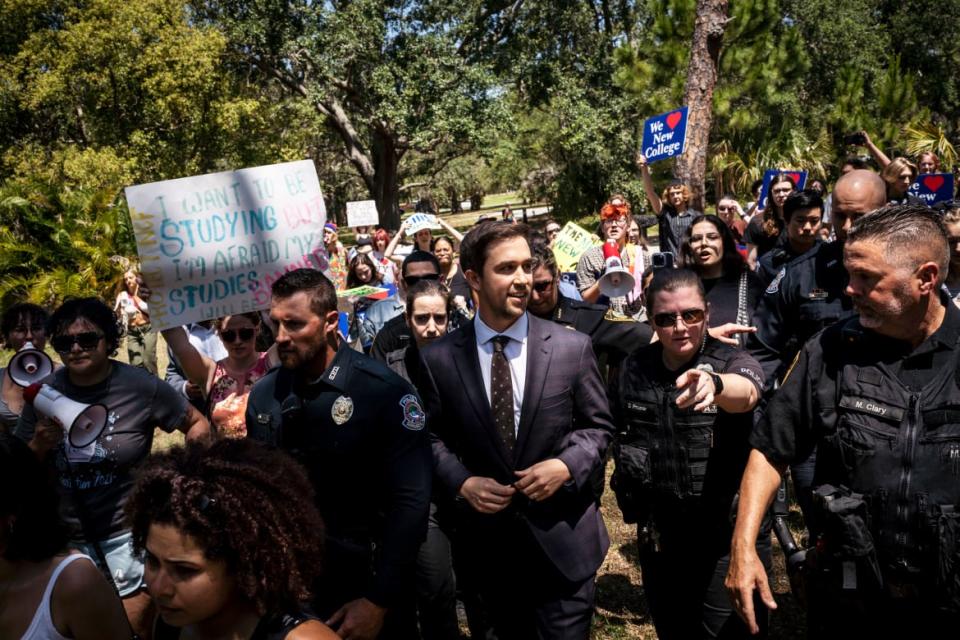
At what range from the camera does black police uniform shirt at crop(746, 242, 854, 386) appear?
12.2 ft

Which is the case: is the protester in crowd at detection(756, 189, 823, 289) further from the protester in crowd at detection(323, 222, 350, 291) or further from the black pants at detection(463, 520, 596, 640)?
the protester in crowd at detection(323, 222, 350, 291)

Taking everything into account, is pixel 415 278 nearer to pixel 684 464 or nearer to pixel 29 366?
pixel 29 366

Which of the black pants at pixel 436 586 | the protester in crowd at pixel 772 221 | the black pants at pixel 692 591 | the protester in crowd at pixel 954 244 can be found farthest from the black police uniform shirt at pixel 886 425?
the protester in crowd at pixel 772 221

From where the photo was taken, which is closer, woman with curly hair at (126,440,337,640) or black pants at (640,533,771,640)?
woman with curly hair at (126,440,337,640)

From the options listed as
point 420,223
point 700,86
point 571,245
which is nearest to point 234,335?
point 571,245

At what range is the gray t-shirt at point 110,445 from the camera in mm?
3398

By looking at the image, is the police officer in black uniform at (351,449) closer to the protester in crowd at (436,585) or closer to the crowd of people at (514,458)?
the crowd of people at (514,458)

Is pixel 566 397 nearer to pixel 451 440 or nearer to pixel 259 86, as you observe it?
pixel 451 440

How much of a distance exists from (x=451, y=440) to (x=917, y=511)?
1721 millimetres

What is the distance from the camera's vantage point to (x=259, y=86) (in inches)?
1049

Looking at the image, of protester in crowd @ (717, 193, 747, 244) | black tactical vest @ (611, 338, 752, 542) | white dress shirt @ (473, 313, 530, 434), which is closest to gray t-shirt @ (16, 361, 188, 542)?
white dress shirt @ (473, 313, 530, 434)

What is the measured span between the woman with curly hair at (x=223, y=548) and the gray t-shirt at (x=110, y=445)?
164cm

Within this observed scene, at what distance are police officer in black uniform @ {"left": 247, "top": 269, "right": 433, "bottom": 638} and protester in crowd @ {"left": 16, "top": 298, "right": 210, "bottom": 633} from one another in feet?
2.45

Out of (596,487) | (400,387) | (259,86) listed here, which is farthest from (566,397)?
(259,86)
